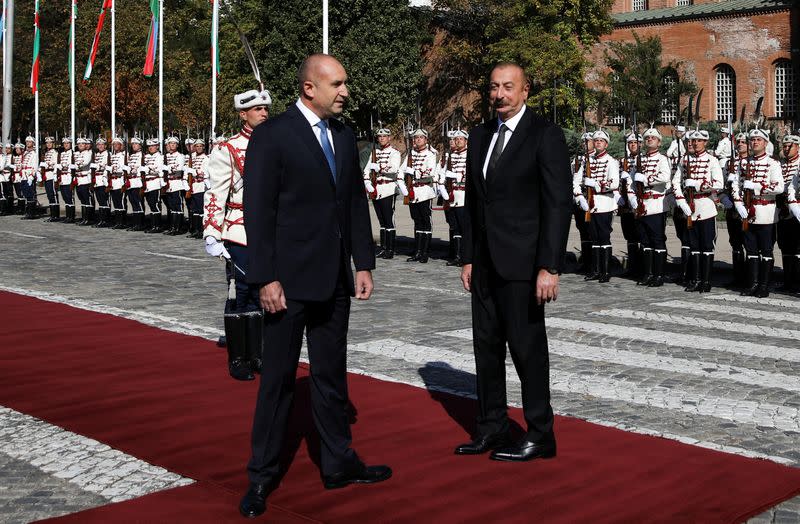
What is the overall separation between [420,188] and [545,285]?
12.9 meters

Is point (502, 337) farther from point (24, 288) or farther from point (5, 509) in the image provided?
point (24, 288)

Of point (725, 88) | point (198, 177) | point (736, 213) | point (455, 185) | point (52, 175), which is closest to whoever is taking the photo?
point (736, 213)

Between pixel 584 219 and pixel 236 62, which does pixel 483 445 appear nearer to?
pixel 584 219

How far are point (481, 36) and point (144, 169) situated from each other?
34481 millimetres

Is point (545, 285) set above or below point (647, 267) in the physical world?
above

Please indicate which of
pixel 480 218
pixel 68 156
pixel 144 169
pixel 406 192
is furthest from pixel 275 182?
pixel 68 156

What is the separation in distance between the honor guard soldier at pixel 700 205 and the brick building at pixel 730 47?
39.6 metres

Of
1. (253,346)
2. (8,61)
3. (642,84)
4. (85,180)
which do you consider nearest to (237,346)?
(253,346)

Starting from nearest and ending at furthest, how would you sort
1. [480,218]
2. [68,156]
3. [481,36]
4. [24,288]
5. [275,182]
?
[275,182], [480,218], [24,288], [68,156], [481,36]

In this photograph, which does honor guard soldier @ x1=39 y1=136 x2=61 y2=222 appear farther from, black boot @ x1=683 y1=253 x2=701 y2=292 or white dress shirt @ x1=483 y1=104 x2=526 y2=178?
white dress shirt @ x1=483 y1=104 x2=526 y2=178

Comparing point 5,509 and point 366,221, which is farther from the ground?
point 366,221

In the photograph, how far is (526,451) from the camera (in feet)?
20.6

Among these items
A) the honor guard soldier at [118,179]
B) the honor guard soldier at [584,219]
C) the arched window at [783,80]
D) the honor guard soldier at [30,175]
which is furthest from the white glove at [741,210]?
the arched window at [783,80]

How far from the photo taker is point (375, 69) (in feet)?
165
